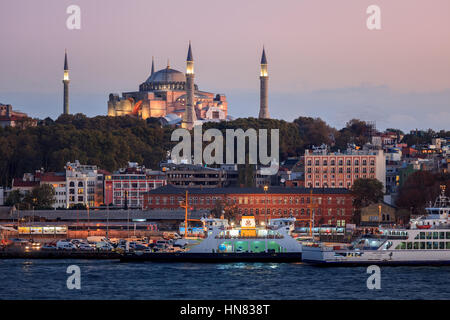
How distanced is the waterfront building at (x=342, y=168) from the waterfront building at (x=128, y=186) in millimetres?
14454

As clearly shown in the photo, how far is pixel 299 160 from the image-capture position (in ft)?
403

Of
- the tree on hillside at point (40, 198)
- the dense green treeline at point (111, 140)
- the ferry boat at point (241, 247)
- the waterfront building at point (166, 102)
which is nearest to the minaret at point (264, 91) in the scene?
the dense green treeline at point (111, 140)

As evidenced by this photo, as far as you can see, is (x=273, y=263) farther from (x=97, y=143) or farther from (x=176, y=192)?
(x=97, y=143)

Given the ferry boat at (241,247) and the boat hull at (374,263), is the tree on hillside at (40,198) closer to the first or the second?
the ferry boat at (241,247)

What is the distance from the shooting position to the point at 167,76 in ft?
588

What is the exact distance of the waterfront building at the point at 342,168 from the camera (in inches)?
4269

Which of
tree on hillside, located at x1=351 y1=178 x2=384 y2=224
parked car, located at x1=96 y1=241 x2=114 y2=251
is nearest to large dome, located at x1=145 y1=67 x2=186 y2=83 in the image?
tree on hillside, located at x1=351 y1=178 x2=384 y2=224

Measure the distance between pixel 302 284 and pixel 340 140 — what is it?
85344mm

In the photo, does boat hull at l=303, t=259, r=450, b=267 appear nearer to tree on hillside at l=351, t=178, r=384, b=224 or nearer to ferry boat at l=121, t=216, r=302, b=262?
ferry boat at l=121, t=216, r=302, b=262

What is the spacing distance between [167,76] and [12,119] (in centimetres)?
3070

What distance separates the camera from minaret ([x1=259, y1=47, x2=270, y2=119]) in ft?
497

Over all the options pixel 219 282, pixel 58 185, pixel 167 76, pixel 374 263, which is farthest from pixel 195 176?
pixel 219 282

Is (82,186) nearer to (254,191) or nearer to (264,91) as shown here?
(254,191)
